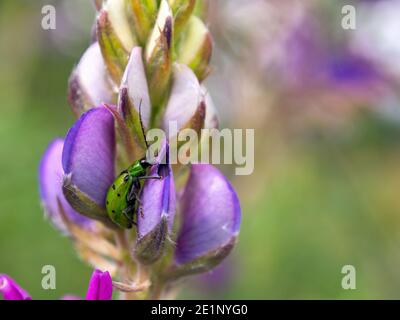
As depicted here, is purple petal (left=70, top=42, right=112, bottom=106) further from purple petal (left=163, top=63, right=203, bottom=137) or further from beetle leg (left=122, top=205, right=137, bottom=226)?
beetle leg (left=122, top=205, right=137, bottom=226)

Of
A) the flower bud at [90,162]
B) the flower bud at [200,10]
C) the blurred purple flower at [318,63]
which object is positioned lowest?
the flower bud at [90,162]

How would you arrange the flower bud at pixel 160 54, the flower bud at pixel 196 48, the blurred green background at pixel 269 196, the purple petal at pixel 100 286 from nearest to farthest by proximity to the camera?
1. the purple petal at pixel 100 286
2. the flower bud at pixel 160 54
3. the flower bud at pixel 196 48
4. the blurred green background at pixel 269 196

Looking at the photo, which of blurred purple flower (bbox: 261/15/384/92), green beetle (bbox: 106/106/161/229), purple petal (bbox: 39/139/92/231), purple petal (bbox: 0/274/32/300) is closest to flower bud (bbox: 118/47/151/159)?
green beetle (bbox: 106/106/161/229)

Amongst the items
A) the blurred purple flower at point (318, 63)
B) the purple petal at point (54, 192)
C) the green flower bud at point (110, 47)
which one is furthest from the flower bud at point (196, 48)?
the blurred purple flower at point (318, 63)

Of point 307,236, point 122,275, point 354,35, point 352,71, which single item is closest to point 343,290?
point 307,236

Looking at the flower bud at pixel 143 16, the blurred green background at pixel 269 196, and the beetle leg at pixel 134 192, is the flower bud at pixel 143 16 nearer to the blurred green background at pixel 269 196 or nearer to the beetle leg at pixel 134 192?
the beetle leg at pixel 134 192

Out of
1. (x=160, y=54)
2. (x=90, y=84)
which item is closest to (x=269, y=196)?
(x=90, y=84)

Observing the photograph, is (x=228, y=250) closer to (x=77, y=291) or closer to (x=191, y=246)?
(x=191, y=246)

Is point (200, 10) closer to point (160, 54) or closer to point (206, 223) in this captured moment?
point (160, 54)
